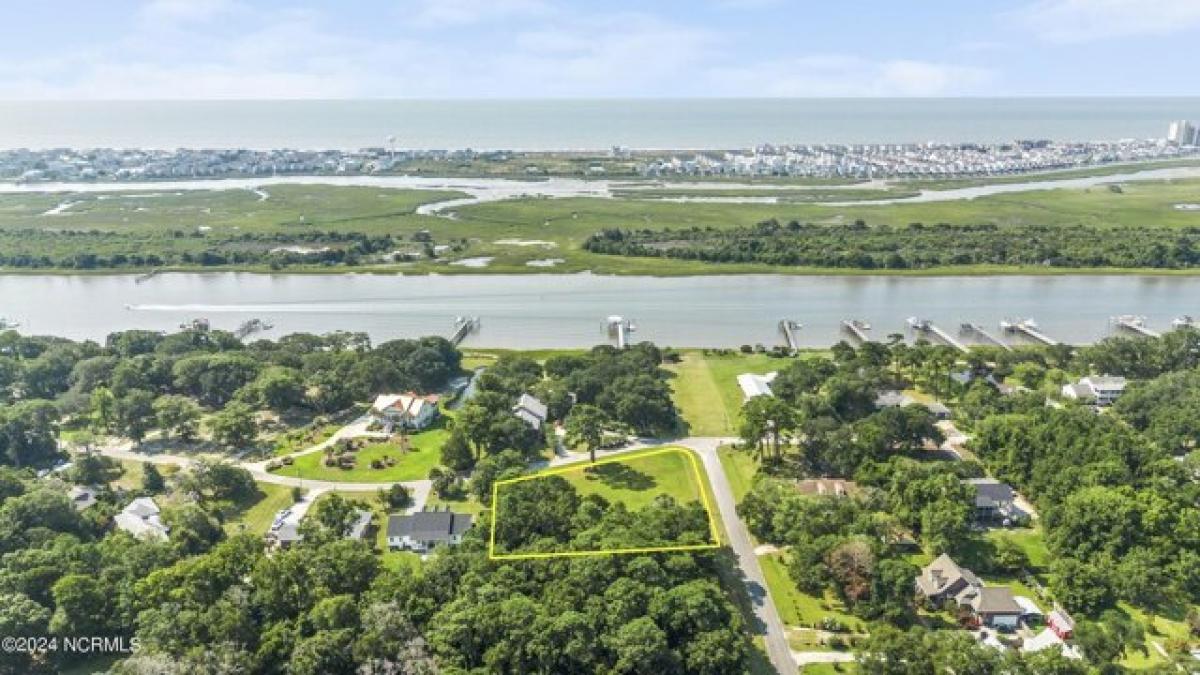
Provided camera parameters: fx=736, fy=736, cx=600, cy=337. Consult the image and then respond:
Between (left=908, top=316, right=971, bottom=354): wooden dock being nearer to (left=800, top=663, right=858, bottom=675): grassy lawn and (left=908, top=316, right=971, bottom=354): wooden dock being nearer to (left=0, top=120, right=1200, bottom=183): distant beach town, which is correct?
→ (left=800, top=663, right=858, bottom=675): grassy lawn

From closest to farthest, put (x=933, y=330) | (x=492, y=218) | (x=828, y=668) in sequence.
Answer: (x=828, y=668), (x=933, y=330), (x=492, y=218)

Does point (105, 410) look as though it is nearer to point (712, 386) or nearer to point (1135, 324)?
point (712, 386)

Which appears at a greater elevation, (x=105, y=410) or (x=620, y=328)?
(x=620, y=328)

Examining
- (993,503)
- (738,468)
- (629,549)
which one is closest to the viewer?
(629,549)

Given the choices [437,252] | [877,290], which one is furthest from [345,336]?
[877,290]

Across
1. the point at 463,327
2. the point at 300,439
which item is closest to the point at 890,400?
the point at 463,327

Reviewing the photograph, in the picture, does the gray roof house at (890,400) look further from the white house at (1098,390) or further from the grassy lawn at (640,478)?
the grassy lawn at (640,478)

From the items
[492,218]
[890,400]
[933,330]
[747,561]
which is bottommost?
[747,561]
